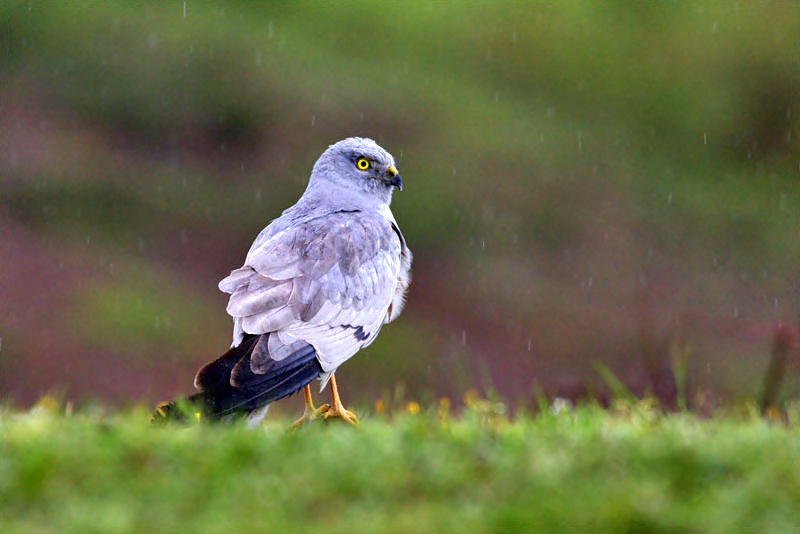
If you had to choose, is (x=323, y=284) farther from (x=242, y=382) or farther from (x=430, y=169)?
(x=430, y=169)

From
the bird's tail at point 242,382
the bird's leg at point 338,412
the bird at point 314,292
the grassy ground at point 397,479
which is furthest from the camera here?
the bird's leg at point 338,412

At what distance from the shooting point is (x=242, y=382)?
553cm

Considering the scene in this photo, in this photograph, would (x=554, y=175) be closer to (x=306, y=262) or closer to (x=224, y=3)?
(x=224, y=3)

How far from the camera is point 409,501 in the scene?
14.5ft

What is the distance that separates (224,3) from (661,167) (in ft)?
28.7

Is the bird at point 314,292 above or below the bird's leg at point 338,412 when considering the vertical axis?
above

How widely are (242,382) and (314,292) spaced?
41.3 inches

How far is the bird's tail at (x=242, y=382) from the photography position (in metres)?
5.34

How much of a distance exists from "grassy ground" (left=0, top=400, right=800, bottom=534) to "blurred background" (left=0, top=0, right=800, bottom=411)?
11363 mm

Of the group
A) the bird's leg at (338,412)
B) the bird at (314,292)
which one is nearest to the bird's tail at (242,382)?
the bird at (314,292)

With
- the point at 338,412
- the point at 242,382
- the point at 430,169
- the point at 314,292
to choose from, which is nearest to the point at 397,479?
the point at 242,382

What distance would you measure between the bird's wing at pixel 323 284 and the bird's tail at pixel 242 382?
0.10m

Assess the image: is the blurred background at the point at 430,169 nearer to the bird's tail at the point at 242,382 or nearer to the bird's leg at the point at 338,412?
the bird's leg at the point at 338,412

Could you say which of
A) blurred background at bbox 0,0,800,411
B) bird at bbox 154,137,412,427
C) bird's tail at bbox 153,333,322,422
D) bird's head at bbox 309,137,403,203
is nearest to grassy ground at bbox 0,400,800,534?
bird's tail at bbox 153,333,322,422
